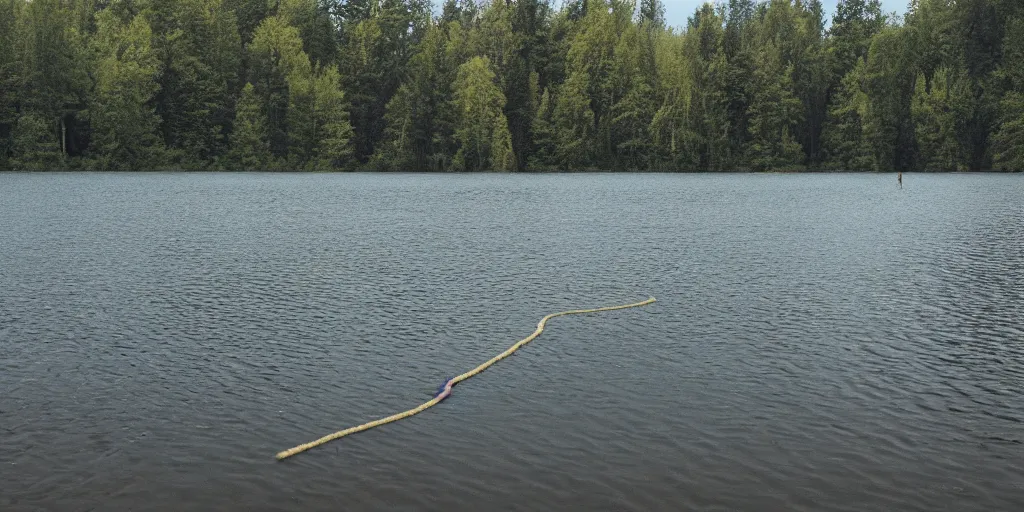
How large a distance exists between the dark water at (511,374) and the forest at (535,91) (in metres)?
108

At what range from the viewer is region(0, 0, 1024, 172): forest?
15000 centimetres

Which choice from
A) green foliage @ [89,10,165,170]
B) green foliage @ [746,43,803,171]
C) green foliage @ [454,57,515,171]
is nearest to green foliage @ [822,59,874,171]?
green foliage @ [746,43,803,171]

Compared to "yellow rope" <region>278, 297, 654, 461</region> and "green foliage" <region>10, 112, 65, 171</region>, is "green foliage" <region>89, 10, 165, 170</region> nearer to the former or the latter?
"green foliage" <region>10, 112, 65, 171</region>

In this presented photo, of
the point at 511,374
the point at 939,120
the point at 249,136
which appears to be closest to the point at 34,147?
the point at 249,136

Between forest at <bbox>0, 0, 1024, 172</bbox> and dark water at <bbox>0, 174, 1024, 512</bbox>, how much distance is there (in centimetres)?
10808

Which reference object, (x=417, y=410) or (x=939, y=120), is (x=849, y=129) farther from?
(x=417, y=410)

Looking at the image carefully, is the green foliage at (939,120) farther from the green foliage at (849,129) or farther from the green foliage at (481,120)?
the green foliage at (481,120)

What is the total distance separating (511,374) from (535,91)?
478ft

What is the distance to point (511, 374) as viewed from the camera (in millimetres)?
22078

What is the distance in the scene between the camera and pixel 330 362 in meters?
22.7

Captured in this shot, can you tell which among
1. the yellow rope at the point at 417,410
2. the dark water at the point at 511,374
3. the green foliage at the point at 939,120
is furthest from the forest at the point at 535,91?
the yellow rope at the point at 417,410

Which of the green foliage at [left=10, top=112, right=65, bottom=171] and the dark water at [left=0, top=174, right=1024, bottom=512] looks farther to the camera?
the green foliage at [left=10, top=112, right=65, bottom=171]

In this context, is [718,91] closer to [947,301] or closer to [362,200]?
[362,200]

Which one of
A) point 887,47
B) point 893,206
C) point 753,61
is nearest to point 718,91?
point 753,61
